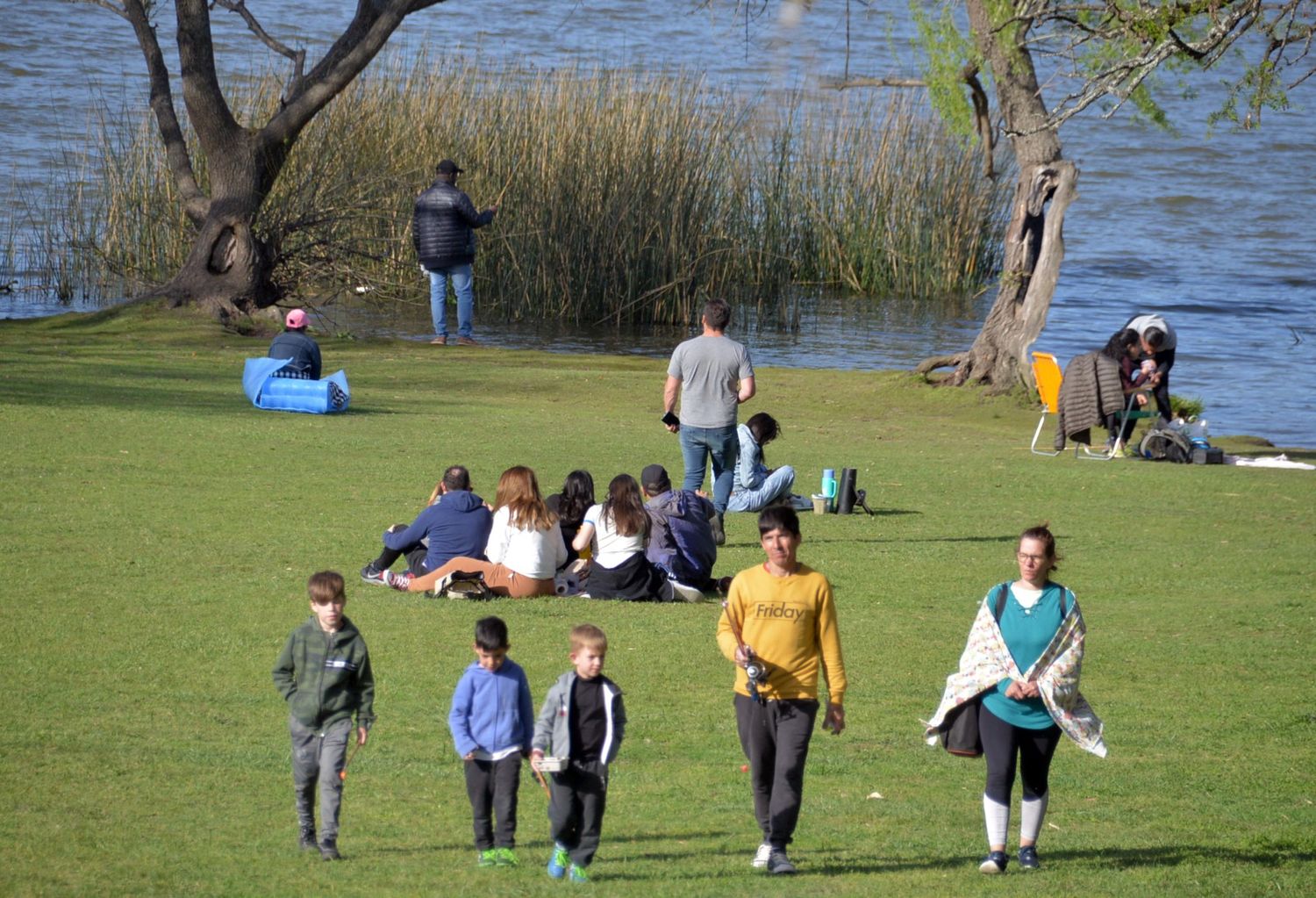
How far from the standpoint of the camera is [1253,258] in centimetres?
4144

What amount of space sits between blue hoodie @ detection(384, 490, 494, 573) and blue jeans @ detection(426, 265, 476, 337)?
1280 cm

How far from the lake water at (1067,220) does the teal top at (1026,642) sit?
13.3 metres

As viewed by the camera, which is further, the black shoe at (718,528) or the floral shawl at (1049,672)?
the black shoe at (718,528)

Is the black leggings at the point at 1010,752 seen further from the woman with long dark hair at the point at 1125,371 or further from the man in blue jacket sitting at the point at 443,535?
the woman with long dark hair at the point at 1125,371

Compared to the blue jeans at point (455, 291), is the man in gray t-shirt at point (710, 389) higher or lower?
higher

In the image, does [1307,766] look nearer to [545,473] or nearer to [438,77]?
[545,473]

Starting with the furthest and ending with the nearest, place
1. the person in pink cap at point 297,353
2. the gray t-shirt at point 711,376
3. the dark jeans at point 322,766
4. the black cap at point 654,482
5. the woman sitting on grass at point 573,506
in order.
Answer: the person in pink cap at point 297,353
the gray t-shirt at point 711,376
the woman sitting on grass at point 573,506
the black cap at point 654,482
the dark jeans at point 322,766

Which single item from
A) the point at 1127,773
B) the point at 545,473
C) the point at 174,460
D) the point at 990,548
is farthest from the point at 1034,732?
the point at 174,460

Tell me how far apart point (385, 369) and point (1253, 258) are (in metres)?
27.6

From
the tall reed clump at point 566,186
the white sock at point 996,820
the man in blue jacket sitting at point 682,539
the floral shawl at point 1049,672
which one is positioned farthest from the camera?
the tall reed clump at point 566,186

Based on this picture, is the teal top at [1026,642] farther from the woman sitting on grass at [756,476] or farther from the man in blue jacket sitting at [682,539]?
the woman sitting on grass at [756,476]

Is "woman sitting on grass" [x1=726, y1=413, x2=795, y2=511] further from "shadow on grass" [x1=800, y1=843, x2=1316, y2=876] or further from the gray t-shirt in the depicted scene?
"shadow on grass" [x1=800, y1=843, x2=1316, y2=876]

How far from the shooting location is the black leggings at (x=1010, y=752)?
607 cm

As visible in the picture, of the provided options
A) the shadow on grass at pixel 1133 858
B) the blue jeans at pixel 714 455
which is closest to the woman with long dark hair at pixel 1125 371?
the blue jeans at pixel 714 455
